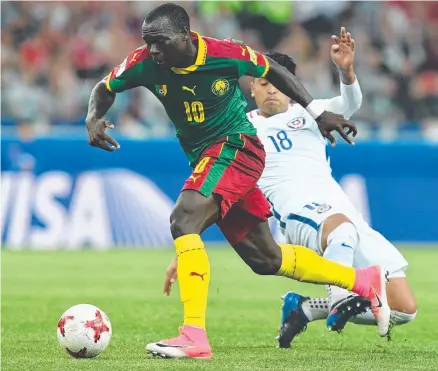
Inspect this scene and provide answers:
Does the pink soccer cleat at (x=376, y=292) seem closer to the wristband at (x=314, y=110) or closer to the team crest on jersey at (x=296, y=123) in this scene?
the wristband at (x=314, y=110)

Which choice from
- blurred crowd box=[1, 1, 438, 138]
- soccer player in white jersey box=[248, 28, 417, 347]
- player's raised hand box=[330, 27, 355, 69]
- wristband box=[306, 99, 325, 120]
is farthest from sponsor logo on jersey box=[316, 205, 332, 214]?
blurred crowd box=[1, 1, 438, 138]

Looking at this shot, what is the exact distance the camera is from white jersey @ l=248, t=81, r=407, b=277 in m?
8.00

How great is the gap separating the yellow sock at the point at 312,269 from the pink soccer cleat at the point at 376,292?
0.21ft

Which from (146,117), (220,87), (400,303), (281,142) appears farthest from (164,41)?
(146,117)

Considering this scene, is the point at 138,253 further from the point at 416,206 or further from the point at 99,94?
the point at 99,94

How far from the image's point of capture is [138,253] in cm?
1559

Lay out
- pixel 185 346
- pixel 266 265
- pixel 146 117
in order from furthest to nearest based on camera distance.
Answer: pixel 146 117, pixel 266 265, pixel 185 346

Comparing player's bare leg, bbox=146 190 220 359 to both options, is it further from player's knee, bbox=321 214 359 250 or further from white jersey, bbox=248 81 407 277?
white jersey, bbox=248 81 407 277

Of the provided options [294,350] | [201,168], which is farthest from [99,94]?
[294,350]

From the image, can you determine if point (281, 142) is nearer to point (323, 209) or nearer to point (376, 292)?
point (323, 209)

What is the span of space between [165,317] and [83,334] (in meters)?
2.90

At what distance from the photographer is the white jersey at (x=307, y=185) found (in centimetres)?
800

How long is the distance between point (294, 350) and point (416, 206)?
31.1 feet

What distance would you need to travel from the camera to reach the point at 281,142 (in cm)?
850
